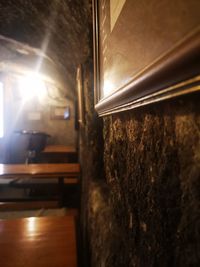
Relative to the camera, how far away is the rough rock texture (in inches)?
12.5

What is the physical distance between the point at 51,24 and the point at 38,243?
5.07 feet

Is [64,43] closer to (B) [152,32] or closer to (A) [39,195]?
(B) [152,32]

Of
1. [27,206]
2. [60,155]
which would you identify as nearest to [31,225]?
[27,206]

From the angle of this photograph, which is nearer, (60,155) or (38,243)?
(38,243)

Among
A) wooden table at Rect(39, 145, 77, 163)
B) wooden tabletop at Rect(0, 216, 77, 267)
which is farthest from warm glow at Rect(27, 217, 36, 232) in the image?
wooden table at Rect(39, 145, 77, 163)

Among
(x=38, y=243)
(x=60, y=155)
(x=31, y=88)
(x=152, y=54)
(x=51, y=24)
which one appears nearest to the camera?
(x=152, y=54)

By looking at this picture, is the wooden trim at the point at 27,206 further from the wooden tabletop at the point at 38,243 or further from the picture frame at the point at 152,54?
the picture frame at the point at 152,54

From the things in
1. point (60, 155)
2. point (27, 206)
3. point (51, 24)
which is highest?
point (51, 24)

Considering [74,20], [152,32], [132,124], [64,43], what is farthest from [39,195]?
[152,32]

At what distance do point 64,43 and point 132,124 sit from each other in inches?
62.9

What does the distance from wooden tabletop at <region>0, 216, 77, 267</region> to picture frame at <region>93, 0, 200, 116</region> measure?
0.86 metres

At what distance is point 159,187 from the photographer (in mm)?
421

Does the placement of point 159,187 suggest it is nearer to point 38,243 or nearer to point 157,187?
point 157,187

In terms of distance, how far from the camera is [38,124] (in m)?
5.13
